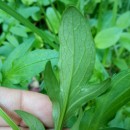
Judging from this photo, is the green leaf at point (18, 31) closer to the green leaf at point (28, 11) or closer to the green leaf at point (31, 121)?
the green leaf at point (28, 11)

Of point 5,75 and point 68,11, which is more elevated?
point 68,11

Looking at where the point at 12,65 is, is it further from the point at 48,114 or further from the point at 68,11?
the point at 68,11

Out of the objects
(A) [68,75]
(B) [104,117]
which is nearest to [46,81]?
(A) [68,75]

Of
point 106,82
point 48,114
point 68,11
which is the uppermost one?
point 68,11

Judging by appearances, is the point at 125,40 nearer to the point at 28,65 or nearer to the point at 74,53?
the point at 28,65

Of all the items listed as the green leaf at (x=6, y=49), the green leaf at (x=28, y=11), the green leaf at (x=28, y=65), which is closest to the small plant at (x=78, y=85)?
the green leaf at (x=28, y=65)

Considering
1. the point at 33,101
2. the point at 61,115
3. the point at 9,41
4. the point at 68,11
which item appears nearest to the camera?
the point at 68,11

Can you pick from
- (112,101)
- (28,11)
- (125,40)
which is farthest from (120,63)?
(112,101)
